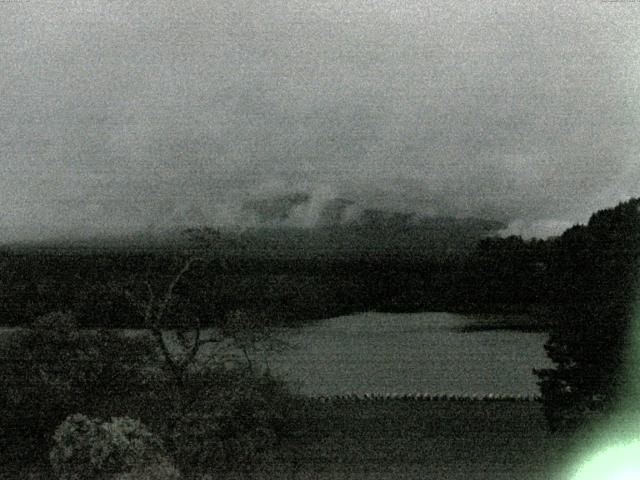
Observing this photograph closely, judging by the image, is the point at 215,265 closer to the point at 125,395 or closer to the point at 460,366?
the point at 125,395

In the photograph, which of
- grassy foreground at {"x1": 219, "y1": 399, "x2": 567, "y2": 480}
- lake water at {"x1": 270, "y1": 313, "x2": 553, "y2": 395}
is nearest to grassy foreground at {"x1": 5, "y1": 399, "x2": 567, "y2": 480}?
grassy foreground at {"x1": 219, "y1": 399, "x2": 567, "y2": 480}

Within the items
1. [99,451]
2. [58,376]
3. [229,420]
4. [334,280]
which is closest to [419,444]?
[229,420]

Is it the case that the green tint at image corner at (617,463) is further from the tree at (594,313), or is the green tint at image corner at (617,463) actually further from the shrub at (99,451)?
the shrub at (99,451)

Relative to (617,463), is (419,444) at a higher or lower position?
lower

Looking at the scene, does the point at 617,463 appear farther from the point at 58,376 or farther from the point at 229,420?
the point at 58,376

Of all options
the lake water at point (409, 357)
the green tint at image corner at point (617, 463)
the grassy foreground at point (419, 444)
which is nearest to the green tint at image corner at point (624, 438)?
the green tint at image corner at point (617, 463)

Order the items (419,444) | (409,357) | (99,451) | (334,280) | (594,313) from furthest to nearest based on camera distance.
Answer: (334,280)
(409,357)
(419,444)
(594,313)
(99,451)
